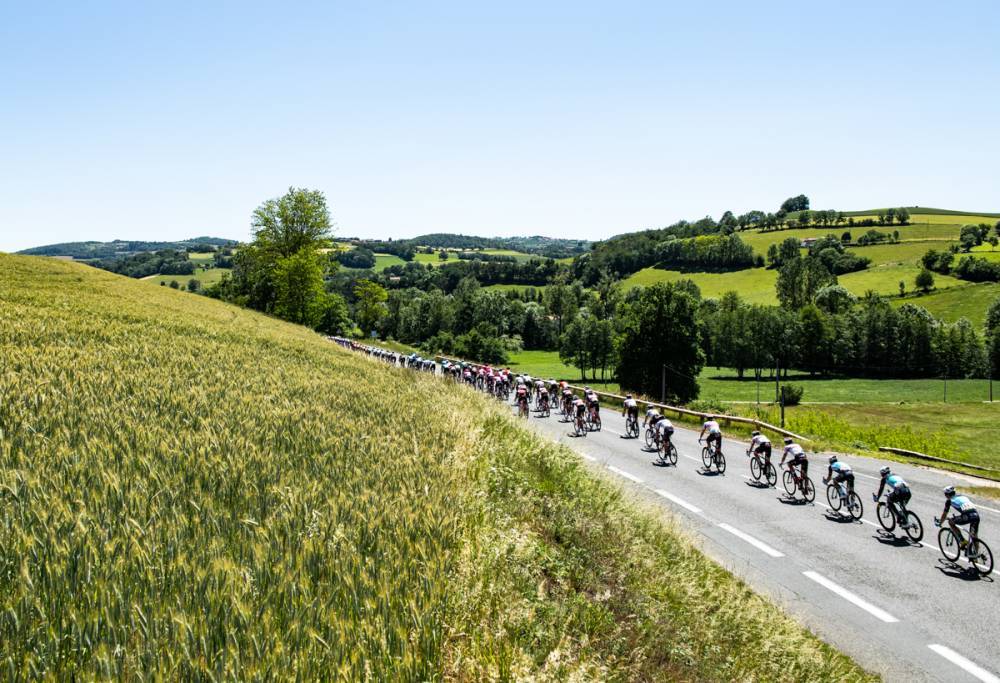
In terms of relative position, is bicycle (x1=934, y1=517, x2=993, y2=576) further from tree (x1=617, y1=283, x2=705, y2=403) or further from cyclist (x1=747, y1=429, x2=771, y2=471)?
tree (x1=617, y1=283, x2=705, y2=403)

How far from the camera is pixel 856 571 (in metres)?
11.9

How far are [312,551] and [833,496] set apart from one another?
16.0 m

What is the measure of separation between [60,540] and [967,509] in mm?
14392

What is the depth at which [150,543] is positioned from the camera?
356cm

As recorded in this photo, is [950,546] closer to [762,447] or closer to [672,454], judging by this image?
[762,447]

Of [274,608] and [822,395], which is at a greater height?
[274,608]

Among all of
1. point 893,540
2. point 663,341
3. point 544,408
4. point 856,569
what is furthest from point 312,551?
point 663,341

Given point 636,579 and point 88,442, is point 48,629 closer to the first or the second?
point 88,442

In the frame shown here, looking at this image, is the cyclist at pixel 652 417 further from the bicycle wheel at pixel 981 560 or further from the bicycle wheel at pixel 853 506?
the bicycle wheel at pixel 981 560

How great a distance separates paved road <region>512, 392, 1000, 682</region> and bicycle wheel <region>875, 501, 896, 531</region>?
0.72 ft

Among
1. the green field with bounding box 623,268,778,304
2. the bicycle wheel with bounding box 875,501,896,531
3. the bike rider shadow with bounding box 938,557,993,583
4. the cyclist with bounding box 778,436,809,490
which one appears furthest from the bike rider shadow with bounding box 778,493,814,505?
the green field with bounding box 623,268,778,304

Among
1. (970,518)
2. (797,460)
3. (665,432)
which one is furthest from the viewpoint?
(665,432)

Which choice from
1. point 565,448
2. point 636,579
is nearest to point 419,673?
point 636,579

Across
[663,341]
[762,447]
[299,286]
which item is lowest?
[663,341]
